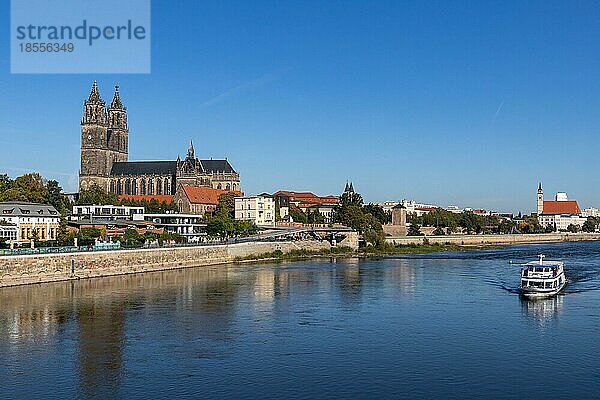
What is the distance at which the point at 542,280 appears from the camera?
31.8m

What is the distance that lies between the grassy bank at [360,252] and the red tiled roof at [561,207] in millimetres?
75670

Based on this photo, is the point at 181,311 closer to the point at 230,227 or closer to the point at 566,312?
the point at 566,312

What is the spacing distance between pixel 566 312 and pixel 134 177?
77.6 m

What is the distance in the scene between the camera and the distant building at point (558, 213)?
139m

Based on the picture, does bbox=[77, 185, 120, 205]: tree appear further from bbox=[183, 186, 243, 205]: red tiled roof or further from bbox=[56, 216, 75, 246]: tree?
bbox=[56, 216, 75, 246]: tree

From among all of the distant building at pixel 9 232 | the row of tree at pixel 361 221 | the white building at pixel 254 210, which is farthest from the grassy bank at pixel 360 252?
the white building at pixel 254 210

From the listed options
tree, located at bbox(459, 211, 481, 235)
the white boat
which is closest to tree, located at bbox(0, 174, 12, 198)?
the white boat

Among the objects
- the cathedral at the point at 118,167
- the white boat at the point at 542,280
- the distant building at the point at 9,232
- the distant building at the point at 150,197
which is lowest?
the white boat at the point at 542,280

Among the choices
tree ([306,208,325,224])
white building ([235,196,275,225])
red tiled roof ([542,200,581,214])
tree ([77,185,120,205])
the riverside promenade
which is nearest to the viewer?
the riverside promenade

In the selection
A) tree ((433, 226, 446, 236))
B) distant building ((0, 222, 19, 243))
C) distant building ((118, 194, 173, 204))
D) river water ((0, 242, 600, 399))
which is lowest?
river water ((0, 242, 600, 399))

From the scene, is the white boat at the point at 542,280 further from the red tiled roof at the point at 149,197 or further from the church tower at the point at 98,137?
the church tower at the point at 98,137

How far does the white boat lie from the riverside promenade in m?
32.6

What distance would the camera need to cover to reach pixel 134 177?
9712 cm

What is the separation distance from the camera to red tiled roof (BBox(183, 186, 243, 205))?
85188mm
